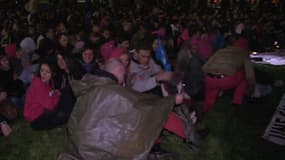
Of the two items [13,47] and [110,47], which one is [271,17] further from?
[13,47]

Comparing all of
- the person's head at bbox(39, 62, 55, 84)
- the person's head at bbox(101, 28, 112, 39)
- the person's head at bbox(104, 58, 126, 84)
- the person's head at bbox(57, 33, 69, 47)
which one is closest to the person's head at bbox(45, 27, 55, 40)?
the person's head at bbox(57, 33, 69, 47)

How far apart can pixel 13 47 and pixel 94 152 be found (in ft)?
15.9

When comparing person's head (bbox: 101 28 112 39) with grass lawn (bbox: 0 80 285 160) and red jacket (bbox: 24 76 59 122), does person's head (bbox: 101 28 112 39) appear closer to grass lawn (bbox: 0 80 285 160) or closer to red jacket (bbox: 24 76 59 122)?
grass lawn (bbox: 0 80 285 160)

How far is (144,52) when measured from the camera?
5.86 m

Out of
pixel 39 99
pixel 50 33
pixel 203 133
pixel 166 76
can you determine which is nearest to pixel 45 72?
pixel 39 99

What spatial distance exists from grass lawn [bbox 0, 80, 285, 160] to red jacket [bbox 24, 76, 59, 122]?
420 mm

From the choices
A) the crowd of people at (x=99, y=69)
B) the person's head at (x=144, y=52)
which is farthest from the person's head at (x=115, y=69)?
the person's head at (x=144, y=52)

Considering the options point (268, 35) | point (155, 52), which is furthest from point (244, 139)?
point (268, 35)

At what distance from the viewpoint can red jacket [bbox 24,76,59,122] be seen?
5.73 metres

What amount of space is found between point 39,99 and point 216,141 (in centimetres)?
259

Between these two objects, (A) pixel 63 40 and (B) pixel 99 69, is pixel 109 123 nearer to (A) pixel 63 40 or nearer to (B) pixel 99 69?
(B) pixel 99 69

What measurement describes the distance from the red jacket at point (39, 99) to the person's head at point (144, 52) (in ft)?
4.44

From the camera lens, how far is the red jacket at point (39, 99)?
5727 mm

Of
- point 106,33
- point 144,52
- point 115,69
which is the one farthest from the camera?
point 106,33
